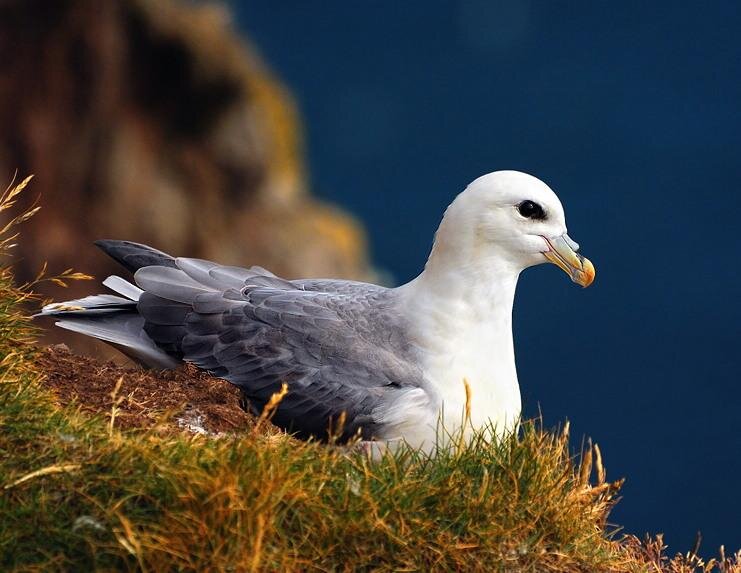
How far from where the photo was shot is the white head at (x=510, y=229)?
5.80m

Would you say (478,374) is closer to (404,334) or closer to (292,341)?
(404,334)

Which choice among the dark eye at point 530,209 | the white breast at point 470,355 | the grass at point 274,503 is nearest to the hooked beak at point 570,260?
the dark eye at point 530,209

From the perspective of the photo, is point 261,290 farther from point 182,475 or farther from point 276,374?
point 182,475

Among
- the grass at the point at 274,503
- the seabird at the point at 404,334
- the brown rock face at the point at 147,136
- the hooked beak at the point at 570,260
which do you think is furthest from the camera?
the brown rock face at the point at 147,136

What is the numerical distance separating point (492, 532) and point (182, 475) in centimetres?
114

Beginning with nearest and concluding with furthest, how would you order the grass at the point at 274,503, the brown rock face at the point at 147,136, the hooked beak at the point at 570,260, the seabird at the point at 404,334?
the grass at the point at 274,503
the seabird at the point at 404,334
the hooked beak at the point at 570,260
the brown rock face at the point at 147,136

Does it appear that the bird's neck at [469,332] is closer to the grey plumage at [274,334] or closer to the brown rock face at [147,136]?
the grey plumage at [274,334]

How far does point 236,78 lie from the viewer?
48.4 feet

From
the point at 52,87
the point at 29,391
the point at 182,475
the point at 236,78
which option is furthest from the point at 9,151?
the point at 182,475

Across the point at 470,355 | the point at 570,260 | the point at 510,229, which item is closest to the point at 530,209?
the point at 510,229

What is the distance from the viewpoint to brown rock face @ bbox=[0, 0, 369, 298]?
556 inches

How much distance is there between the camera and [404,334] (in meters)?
5.81

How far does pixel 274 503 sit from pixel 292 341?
1.96 meters

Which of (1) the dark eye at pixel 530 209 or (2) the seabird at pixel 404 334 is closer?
(2) the seabird at pixel 404 334
